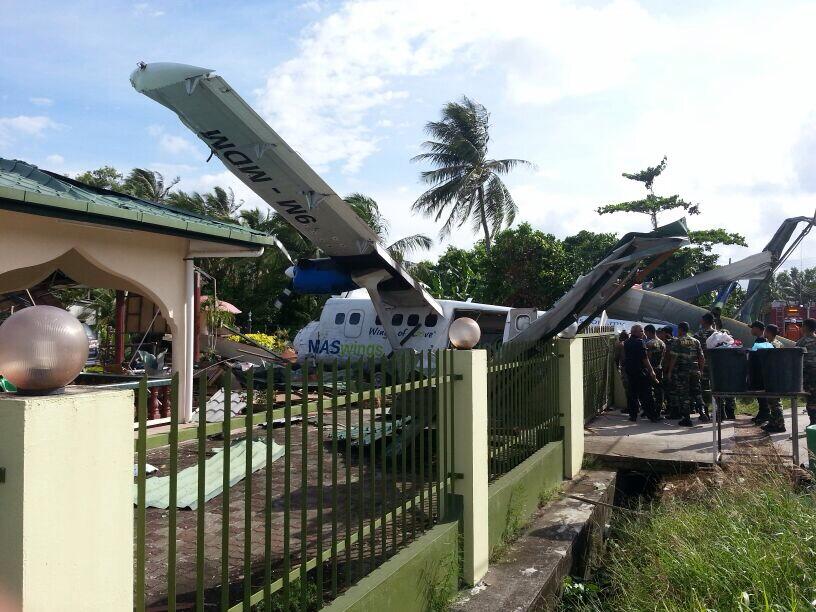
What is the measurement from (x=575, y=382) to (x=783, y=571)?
13.1 ft

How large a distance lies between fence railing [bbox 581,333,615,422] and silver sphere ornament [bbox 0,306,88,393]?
9178mm

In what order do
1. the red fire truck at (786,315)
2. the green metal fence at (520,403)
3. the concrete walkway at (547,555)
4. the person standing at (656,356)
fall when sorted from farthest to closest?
the red fire truck at (786,315)
the person standing at (656,356)
the green metal fence at (520,403)
the concrete walkway at (547,555)

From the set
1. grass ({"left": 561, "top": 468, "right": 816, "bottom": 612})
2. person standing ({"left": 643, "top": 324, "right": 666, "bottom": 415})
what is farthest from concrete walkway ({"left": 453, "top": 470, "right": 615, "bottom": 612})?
person standing ({"left": 643, "top": 324, "right": 666, "bottom": 415})

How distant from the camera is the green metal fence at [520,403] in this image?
5.72 m

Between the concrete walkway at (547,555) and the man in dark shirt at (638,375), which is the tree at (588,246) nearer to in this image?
the man in dark shirt at (638,375)

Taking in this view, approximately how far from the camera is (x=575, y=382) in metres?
7.96

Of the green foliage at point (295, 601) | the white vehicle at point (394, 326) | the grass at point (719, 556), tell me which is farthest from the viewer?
the white vehicle at point (394, 326)

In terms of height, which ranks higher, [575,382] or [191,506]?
[575,382]

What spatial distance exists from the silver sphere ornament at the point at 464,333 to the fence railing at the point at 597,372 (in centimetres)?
595

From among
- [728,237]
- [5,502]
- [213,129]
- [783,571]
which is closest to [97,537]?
[5,502]

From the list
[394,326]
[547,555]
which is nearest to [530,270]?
[394,326]

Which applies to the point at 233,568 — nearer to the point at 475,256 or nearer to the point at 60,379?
the point at 60,379

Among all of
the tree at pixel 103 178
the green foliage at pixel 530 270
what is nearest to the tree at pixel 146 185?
the tree at pixel 103 178

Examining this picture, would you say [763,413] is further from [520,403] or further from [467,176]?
[467,176]
